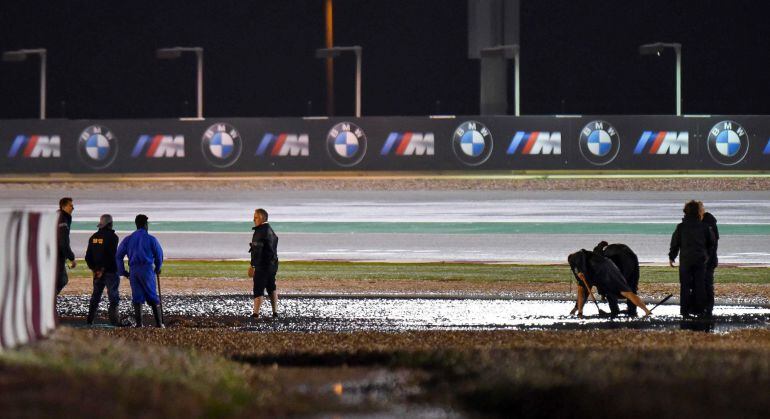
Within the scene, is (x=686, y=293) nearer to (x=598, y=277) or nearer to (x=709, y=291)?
(x=709, y=291)

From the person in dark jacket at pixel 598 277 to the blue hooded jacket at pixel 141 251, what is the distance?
5.27 meters

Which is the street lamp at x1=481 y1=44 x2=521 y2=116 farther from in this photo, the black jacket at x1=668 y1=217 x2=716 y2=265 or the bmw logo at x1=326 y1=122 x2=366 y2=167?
the black jacket at x1=668 y1=217 x2=716 y2=265

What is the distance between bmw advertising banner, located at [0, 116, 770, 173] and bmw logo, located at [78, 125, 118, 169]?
0.03 m

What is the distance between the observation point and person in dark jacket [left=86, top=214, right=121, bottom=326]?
17.0 m

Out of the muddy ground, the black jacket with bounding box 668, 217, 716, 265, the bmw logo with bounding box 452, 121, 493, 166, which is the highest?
the bmw logo with bounding box 452, 121, 493, 166

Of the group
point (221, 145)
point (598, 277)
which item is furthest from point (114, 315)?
point (221, 145)

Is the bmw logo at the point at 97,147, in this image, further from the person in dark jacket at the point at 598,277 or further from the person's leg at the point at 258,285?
the person in dark jacket at the point at 598,277

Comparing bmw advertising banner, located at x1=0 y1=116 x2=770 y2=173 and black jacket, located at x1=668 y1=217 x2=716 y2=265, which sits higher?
bmw advertising banner, located at x1=0 y1=116 x2=770 y2=173

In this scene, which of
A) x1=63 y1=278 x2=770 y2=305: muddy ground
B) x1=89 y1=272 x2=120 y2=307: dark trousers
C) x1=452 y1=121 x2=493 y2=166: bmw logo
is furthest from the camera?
x1=452 y1=121 x2=493 y2=166: bmw logo

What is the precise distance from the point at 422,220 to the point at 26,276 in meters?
26.6

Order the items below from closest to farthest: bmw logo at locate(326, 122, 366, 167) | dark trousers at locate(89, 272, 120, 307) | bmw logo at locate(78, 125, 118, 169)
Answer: dark trousers at locate(89, 272, 120, 307) < bmw logo at locate(326, 122, 366, 167) < bmw logo at locate(78, 125, 118, 169)

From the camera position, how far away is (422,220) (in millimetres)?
38125

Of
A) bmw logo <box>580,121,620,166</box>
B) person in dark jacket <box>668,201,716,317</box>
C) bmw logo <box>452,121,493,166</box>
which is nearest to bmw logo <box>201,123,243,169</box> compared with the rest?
bmw logo <box>452,121,493,166</box>

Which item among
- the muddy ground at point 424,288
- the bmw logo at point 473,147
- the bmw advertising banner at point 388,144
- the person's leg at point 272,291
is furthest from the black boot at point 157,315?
the bmw logo at point 473,147
